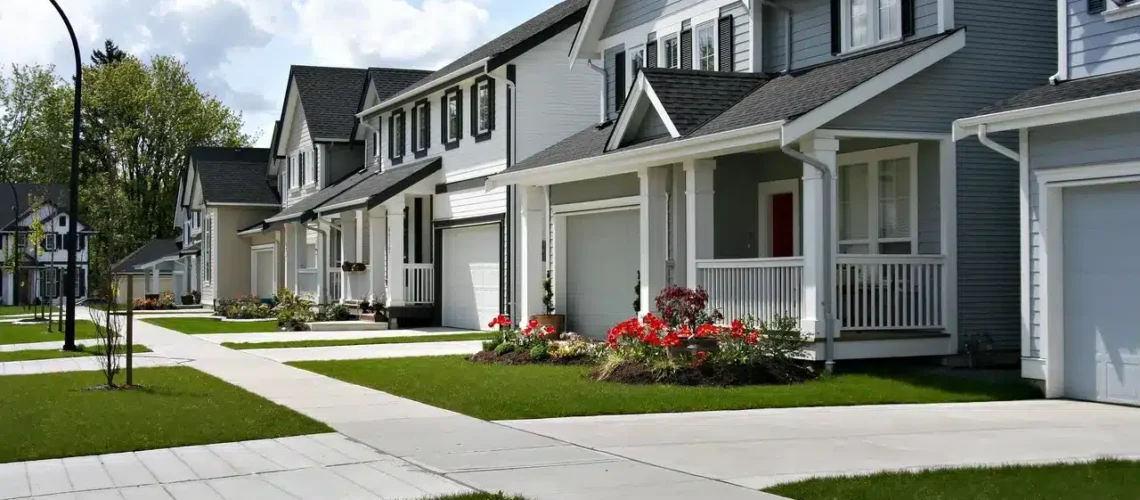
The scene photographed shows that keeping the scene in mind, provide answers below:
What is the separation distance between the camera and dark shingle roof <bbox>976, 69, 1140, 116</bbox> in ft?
41.8

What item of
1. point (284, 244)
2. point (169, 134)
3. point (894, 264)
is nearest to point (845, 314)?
point (894, 264)

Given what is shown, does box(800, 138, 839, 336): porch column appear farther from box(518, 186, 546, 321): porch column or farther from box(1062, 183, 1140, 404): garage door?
box(518, 186, 546, 321): porch column

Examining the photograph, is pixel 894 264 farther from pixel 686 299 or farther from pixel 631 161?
pixel 631 161

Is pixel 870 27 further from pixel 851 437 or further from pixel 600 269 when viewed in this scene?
pixel 851 437

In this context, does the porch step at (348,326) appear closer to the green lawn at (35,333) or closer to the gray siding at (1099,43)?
the green lawn at (35,333)

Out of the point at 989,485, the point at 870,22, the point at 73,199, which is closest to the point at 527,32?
the point at 73,199

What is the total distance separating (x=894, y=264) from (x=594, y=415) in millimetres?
5788

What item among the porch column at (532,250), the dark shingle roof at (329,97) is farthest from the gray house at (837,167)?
the dark shingle roof at (329,97)

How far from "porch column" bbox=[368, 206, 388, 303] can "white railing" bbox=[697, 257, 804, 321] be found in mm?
15075

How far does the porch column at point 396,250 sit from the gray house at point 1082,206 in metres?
18.1

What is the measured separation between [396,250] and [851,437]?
20.5m

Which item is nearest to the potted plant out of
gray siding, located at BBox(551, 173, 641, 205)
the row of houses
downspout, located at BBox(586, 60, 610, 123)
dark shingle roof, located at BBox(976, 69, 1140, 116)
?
the row of houses

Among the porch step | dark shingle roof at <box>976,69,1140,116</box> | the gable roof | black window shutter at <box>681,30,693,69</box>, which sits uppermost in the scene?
the gable roof

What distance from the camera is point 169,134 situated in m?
68.2
